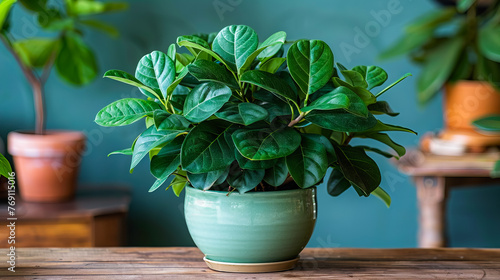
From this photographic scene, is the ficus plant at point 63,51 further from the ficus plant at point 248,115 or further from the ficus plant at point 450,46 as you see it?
the ficus plant at point 248,115

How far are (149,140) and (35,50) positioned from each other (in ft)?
4.84

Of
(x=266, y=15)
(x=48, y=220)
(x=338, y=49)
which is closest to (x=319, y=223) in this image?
(x=338, y=49)

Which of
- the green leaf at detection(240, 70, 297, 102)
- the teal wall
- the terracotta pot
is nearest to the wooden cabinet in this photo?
the terracotta pot

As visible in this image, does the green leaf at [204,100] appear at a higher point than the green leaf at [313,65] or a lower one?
lower

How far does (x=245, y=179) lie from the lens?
768 millimetres

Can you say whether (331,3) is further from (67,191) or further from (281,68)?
(281,68)

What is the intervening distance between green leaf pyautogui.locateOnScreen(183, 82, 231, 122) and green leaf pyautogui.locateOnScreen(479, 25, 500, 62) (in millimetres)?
1436

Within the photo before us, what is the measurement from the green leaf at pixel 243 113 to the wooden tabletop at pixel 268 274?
9.2 inches

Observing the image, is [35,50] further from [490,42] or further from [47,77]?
[490,42]

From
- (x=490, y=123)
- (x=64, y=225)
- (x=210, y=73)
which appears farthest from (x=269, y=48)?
(x=64, y=225)

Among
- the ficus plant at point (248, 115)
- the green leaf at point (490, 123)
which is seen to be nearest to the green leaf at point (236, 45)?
the ficus plant at point (248, 115)

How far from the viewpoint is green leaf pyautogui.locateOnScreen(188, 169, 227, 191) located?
0.77 m

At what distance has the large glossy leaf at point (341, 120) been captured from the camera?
29.0 inches

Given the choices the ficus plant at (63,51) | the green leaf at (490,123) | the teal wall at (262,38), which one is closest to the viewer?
the green leaf at (490,123)
